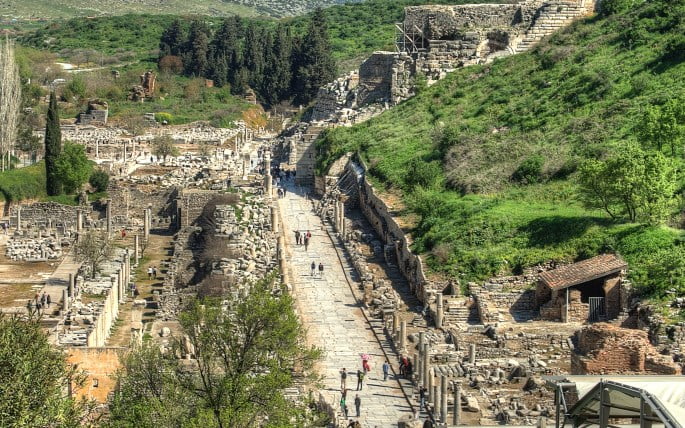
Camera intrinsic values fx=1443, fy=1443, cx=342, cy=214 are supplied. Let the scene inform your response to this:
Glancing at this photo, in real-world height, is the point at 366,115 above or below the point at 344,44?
below

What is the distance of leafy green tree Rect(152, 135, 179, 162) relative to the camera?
303 feet

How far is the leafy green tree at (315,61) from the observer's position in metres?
109

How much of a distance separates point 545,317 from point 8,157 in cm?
5257

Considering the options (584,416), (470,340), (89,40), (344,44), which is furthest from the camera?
(89,40)

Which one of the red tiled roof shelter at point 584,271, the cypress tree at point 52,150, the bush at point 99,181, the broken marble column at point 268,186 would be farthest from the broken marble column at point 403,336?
the cypress tree at point 52,150

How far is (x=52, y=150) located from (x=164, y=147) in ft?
43.7

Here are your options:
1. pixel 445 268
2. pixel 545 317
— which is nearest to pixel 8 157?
pixel 445 268

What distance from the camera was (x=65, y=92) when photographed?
118 metres

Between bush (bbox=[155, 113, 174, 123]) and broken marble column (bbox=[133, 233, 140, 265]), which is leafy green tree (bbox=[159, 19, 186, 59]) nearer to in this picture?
bush (bbox=[155, 113, 174, 123])

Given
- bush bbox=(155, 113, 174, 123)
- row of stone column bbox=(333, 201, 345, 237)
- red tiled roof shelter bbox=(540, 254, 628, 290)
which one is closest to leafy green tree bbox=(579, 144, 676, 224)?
red tiled roof shelter bbox=(540, 254, 628, 290)

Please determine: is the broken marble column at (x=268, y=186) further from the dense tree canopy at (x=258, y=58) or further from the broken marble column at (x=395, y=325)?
the dense tree canopy at (x=258, y=58)

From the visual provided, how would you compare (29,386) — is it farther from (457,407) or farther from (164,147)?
(164,147)

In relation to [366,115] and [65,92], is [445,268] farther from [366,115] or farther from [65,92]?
[65,92]

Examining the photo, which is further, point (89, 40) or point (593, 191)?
point (89, 40)
